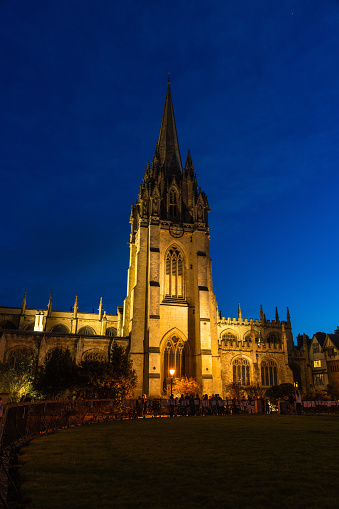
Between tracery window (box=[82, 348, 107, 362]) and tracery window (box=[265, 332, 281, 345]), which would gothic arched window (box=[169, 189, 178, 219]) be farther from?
tracery window (box=[265, 332, 281, 345])

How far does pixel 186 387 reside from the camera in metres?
38.8

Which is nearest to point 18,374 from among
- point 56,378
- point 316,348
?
point 56,378

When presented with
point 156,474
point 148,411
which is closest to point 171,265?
point 148,411

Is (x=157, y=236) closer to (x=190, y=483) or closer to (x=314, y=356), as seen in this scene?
(x=314, y=356)

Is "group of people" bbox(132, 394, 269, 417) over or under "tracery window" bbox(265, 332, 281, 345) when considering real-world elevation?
under

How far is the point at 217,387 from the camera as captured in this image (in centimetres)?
4231

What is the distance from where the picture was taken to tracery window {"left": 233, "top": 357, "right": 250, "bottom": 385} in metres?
46.4

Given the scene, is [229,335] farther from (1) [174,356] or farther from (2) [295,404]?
(2) [295,404]

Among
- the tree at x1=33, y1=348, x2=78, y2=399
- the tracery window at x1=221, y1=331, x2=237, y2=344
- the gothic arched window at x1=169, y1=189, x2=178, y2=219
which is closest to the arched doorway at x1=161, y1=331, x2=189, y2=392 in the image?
the tree at x1=33, y1=348, x2=78, y2=399

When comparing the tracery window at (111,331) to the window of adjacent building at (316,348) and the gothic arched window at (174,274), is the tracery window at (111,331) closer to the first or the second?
the gothic arched window at (174,274)

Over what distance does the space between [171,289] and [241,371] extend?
12.8m

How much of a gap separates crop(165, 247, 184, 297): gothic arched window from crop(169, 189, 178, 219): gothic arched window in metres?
4.57

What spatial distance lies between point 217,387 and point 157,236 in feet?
58.2

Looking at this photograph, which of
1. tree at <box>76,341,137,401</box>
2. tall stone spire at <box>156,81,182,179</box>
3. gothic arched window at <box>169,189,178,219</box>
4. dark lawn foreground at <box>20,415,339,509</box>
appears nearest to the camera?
dark lawn foreground at <box>20,415,339,509</box>
